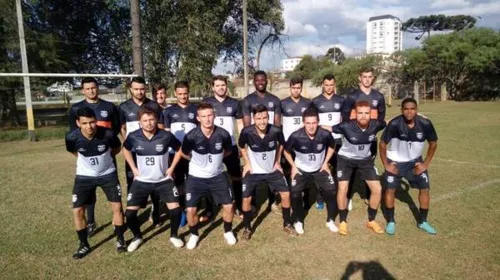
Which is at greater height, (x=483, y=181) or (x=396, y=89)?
(x=396, y=89)

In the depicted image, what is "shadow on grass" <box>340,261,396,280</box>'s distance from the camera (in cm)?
396

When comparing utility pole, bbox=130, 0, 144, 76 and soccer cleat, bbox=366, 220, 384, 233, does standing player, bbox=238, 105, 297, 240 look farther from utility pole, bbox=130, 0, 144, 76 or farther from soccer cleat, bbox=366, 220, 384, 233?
utility pole, bbox=130, 0, 144, 76

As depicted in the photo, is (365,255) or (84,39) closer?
(365,255)

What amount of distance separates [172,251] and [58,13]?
21.6 meters

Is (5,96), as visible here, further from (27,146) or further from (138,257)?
(138,257)

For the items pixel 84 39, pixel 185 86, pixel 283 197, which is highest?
pixel 84 39

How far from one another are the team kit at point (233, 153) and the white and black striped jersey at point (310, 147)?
14 millimetres

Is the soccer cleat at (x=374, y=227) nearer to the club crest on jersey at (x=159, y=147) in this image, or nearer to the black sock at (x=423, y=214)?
the black sock at (x=423, y=214)

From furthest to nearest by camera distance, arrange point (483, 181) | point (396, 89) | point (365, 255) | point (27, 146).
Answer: point (396, 89), point (27, 146), point (483, 181), point (365, 255)

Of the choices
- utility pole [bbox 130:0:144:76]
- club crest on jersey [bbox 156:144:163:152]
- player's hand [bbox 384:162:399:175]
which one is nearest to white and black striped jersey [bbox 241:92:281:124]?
club crest on jersey [bbox 156:144:163:152]

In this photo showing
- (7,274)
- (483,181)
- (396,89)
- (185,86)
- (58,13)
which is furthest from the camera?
(396,89)

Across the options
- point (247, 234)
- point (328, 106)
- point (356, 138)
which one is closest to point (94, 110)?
point (247, 234)

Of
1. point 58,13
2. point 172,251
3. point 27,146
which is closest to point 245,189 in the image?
point 172,251

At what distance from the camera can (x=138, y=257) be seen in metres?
4.52
